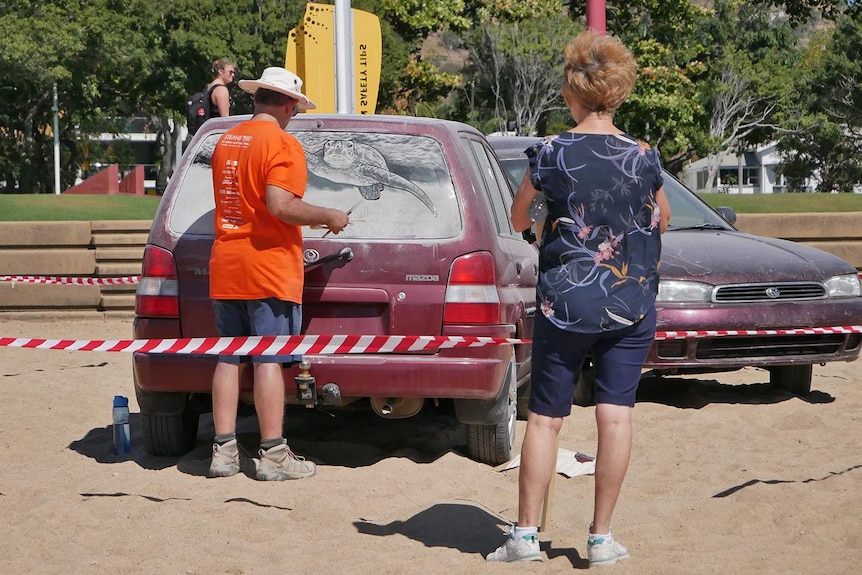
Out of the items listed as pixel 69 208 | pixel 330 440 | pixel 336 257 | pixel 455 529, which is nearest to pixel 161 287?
pixel 336 257

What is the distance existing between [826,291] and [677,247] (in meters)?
0.97

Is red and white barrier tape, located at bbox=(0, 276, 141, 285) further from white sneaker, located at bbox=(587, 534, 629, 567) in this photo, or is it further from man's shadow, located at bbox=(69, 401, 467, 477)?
white sneaker, located at bbox=(587, 534, 629, 567)

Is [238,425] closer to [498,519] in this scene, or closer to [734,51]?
[498,519]

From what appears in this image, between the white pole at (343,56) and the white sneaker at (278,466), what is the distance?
644 centimetres

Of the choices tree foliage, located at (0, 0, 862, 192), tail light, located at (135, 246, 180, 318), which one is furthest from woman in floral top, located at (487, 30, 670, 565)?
tree foliage, located at (0, 0, 862, 192)

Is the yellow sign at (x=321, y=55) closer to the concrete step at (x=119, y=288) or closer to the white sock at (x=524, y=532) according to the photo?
the concrete step at (x=119, y=288)

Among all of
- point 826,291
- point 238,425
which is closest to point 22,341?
point 238,425

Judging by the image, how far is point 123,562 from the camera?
438cm

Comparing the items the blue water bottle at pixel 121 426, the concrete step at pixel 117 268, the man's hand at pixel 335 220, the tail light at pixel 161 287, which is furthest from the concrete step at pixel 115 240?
the man's hand at pixel 335 220

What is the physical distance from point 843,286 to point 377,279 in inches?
145

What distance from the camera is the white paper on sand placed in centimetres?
595

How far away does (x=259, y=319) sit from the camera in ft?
18.0

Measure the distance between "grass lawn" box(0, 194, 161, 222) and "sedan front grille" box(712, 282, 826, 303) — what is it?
11288mm

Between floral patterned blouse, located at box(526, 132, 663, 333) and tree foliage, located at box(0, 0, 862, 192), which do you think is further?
tree foliage, located at box(0, 0, 862, 192)
